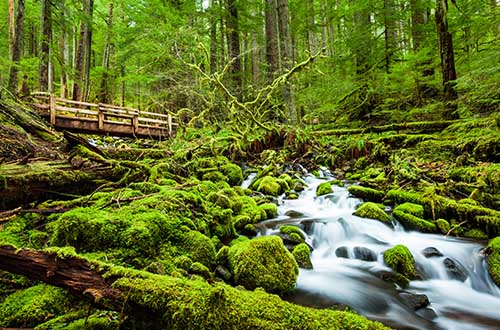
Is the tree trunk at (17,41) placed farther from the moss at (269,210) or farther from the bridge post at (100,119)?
the moss at (269,210)

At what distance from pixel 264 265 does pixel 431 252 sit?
8.50 feet

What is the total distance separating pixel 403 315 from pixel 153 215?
2934 mm

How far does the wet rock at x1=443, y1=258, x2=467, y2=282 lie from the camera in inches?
155

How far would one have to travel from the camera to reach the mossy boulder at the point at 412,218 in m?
4.95

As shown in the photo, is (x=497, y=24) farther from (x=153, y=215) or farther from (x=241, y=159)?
(x=153, y=215)

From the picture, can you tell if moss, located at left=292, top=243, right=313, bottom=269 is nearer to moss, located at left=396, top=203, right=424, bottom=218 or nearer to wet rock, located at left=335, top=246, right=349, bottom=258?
wet rock, located at left=335, top=246, right=349, bottom=258

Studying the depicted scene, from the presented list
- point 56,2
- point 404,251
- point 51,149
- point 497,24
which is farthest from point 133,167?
point 56,2

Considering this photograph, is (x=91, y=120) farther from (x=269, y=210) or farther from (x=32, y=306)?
(x=32, y=306)

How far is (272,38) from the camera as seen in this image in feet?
34.4

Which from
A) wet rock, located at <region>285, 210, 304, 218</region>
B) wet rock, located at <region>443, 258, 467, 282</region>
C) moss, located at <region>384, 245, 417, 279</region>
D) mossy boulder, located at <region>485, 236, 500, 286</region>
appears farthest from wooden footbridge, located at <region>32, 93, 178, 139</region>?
mossy boulder, located at <region>485, 236, 500, 286</region>

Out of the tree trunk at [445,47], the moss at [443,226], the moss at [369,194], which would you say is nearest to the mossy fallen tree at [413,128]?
the tree trunk at [445,47]

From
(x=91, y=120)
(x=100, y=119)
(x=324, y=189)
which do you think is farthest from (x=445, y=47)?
(x=91, y=120)

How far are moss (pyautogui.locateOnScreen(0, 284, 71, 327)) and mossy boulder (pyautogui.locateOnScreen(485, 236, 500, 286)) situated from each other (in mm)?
4638

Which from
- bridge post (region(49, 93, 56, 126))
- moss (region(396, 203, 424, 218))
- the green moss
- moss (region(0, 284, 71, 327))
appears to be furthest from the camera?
bridge post (region(49, 93, 56, 126))
